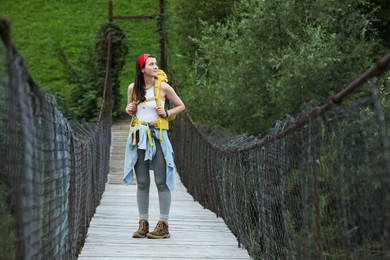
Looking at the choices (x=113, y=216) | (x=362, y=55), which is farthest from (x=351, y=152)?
(x=362, y=55)

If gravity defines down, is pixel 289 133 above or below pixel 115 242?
above

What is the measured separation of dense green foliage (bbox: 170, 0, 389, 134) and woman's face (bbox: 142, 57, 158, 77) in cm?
724

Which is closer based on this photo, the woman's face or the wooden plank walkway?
the wooden plank walkway

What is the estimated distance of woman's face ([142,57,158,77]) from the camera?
7.17 metres

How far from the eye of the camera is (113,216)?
9.03 meters

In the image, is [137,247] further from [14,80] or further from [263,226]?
[14,80]

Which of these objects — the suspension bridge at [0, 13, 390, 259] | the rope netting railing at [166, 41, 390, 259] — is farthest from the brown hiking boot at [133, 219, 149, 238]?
the rope netting railing at [166, 41, 390, 259]

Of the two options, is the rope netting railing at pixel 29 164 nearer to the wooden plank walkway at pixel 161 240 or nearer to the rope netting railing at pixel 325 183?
the rope netting railing at pixel 325 183

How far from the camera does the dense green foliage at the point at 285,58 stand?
573 inches

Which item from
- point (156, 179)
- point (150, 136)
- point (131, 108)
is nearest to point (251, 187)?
point (156, 179)

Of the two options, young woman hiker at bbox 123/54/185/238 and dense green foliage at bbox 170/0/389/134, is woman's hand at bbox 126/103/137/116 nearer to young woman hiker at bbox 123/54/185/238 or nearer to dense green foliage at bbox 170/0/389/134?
young woman hiker at bbox 123/54/185/238

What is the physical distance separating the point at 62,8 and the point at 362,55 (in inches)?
1037

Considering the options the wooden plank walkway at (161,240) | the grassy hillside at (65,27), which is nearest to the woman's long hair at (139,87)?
the wooden plank walkway at (161,240)

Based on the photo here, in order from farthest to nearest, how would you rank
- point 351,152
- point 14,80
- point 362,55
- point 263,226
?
1. point 362,55
2. point 263,226
3. point 351,152
4. point 14,80
